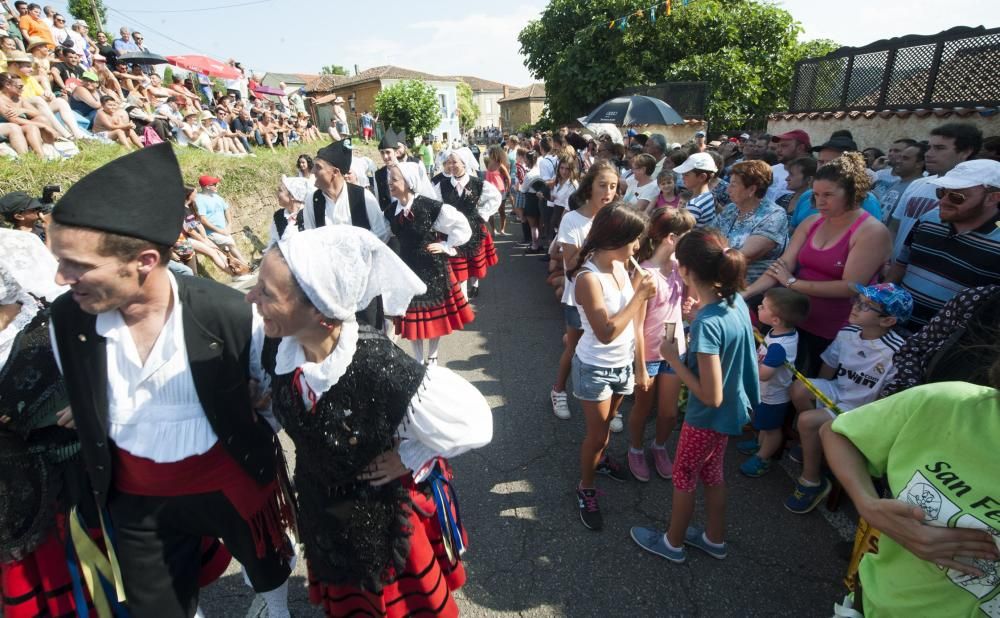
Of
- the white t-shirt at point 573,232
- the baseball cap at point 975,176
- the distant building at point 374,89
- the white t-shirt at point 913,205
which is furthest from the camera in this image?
the distant building at point 374,89

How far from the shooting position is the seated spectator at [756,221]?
12.0 ft

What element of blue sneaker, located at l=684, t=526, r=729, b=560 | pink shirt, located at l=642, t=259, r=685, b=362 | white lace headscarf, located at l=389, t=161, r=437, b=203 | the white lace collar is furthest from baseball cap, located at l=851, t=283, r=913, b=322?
white lace headscarf, located at l=389, t=161, r=437, b=203

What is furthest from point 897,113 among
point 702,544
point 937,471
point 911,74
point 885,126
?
point 937,471

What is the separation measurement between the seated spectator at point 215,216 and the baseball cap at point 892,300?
8.54 metres

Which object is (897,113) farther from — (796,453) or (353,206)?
(353,206)

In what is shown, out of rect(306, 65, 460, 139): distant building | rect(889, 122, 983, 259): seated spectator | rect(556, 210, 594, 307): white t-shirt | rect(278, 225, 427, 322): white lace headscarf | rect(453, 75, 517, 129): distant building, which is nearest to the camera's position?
rect(278, 225, 427, 322): white lace headscarf

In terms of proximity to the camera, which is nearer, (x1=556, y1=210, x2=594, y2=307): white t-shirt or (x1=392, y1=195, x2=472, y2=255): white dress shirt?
(x1=556, y1=210, x2=594, y2=307): white t-shirt

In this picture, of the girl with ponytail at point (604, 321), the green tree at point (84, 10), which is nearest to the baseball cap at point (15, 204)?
the girl with ponytail at point (604, 321)

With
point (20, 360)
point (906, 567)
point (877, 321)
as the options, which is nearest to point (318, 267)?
point (20, 360)

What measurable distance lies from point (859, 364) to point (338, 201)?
12.4 feet

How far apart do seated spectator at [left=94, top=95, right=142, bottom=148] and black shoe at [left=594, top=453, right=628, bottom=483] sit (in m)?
10.3

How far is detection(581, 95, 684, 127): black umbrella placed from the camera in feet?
28.8

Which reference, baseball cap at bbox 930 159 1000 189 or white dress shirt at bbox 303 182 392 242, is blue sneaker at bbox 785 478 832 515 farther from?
white dress shirt at bbox 303 182 392 242

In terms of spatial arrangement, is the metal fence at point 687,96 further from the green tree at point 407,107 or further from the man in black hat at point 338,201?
the green tree at point 407,107
